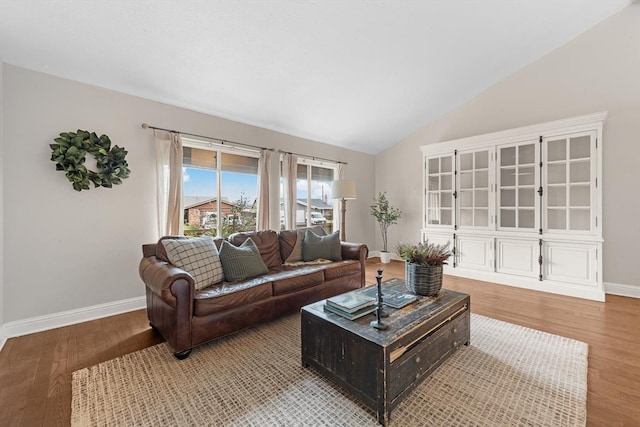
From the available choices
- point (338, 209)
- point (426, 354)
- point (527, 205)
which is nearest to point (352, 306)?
point (426, 354)

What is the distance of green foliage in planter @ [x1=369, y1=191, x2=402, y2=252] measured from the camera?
18.2ft

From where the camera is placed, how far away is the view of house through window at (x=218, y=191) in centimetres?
355

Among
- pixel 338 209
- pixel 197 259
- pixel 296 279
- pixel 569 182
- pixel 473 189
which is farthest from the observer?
pixel 338 209

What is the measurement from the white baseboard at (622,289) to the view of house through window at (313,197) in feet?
14.0

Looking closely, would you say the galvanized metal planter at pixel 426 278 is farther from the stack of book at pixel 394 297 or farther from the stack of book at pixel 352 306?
the stack of book at pixel 352 306

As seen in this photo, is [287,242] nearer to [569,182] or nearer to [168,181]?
[168,181]

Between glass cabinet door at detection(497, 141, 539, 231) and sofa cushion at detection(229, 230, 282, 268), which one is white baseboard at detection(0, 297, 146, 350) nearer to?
sofa cushion at detection(229, 230, 282, 268)

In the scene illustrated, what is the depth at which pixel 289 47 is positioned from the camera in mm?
2832

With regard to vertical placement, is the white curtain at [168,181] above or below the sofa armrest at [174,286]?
above

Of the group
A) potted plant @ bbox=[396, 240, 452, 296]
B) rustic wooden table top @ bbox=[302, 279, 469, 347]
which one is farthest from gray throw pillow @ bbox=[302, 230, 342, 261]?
potted plant @ bbox=[396, 240, 452, 296]

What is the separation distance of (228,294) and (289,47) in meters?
2.62

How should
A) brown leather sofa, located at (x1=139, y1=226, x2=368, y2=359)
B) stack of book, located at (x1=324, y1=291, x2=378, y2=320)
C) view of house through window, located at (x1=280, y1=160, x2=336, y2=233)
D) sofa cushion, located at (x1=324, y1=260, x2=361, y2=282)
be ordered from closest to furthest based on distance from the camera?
stack of book, located at (x1=324, y1=291, x2=378, y2=320)
brown leather sofa, located at (x1=139, y1=226, x2=368, y2=359)
sofa cushion, located at (x1=324, y1=260, x2=361, y2=282)
view of house through window, located at (x1=280, y1=160, x2=336, y2=233)

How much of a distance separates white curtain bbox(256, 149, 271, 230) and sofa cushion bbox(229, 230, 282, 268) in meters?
0.69

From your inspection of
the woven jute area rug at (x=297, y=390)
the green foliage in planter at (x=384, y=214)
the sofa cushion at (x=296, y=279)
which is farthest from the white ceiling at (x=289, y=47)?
the woven jute area rug at (x=297, y=390)
